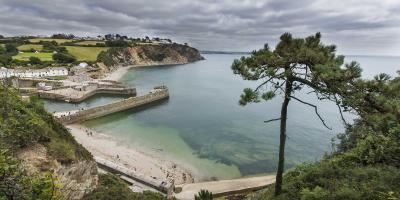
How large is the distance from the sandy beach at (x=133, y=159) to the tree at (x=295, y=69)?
1559 cm

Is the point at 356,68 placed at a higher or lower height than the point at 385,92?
higher

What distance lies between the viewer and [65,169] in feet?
49.4

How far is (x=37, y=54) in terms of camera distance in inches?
4040

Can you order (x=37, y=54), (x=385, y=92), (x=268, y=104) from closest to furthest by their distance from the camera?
1. (x=385, y=92)
2. (x=268, y=104)
3. (x=37, y=54)

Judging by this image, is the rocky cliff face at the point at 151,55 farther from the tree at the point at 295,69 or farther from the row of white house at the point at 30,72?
the tree at the point at 295,69

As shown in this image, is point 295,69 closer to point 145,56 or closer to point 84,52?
point 84,52

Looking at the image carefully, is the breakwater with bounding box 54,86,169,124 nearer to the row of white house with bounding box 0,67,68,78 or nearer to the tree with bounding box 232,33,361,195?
the row of white house with bounding box 0,67,68,78

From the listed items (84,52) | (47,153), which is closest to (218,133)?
(47,153)

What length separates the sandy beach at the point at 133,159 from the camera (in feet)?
89.7

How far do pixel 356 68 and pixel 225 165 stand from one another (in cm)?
2171

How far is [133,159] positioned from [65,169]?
15.6 m

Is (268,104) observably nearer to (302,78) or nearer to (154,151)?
(154,151)

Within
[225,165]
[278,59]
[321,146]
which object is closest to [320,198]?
[278,59]

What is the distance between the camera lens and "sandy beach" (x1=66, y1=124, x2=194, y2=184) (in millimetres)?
27328
